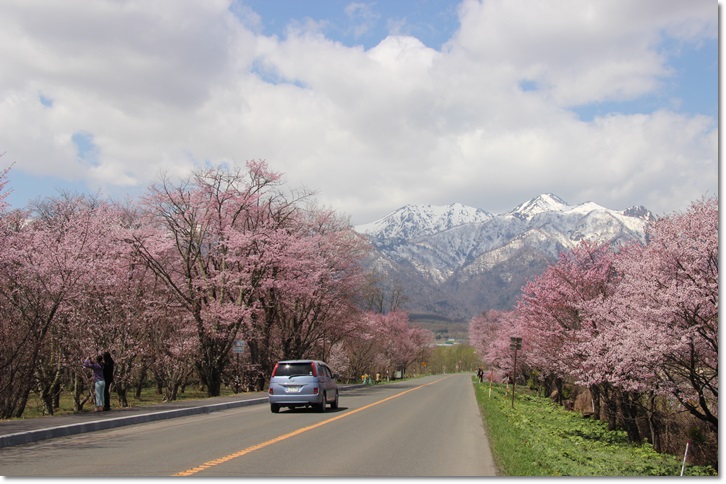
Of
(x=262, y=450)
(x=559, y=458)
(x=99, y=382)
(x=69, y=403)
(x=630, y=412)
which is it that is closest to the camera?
(x=262, y=450)

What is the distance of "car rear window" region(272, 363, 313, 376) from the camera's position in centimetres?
2080

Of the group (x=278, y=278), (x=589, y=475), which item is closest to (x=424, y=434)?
(x=589, y=475)

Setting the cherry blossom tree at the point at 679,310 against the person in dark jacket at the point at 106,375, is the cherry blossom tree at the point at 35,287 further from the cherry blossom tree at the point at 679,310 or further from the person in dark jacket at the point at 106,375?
the cherry blossom tree at the point at 679,310

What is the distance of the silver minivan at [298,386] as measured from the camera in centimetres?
2048

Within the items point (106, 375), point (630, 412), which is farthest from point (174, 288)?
point (630, 412)

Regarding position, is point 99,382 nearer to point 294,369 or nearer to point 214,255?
→ point 294,369

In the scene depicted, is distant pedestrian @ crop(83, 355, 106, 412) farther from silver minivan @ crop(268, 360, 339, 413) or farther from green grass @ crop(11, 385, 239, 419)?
silver minivan @ crop(268, 360, 339, 413)

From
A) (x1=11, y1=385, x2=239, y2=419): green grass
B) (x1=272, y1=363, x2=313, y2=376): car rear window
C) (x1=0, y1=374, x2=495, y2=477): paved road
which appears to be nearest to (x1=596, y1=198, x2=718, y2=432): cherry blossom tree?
(x1=0, y1=374, x2=495, y2=477): paved road

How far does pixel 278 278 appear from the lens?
121ft

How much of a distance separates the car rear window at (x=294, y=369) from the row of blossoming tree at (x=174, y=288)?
773 centimetres

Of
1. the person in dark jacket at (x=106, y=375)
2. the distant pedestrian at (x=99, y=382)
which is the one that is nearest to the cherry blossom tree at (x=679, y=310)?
the person in dark jacket at (x=106, y=375)

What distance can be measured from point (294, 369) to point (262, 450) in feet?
30.9

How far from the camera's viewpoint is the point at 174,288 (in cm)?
3381

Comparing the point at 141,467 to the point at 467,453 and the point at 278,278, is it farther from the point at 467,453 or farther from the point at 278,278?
the point at 278,278
